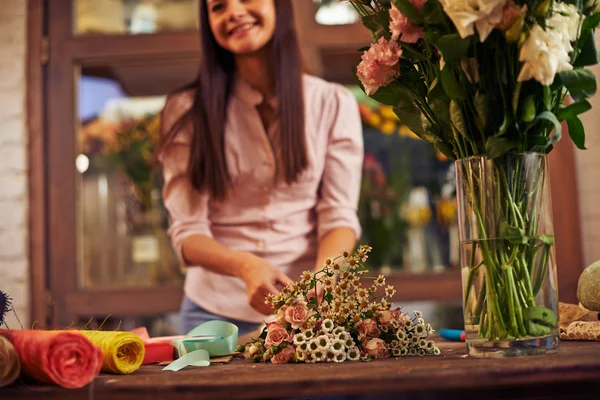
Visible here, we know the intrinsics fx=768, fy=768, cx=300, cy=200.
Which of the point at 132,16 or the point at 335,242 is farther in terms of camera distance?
the point at 132,16

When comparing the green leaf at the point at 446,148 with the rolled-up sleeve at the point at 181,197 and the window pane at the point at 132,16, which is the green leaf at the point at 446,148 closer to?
the rolled-up sleeve at the point at 181,197

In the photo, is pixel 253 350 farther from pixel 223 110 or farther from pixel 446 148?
pixel 223 110

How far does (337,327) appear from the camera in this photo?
3.22 ft

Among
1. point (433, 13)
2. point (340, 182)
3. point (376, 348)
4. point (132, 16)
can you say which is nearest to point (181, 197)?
point (340, 182)

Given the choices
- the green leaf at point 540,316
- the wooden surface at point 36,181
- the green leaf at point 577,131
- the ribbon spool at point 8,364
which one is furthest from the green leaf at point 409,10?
the wooden surface at point 36,181

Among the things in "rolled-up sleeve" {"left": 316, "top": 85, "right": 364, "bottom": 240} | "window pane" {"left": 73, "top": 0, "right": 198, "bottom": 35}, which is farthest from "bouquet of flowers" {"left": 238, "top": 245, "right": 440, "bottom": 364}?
"window pane" {"left": 73, "top": 0, "right": 198, "bottom": 35}

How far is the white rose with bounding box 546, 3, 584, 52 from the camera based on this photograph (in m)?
0.86

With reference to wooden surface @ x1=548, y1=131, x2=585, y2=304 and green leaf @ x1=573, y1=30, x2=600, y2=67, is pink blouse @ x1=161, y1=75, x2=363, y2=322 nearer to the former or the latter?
wooden surface @ x1=548, y1=131, x2=585, y2=304

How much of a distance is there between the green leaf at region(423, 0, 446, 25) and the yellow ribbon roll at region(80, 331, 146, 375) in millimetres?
515

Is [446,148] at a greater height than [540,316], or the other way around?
[446,148]

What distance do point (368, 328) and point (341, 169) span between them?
1.29 metres

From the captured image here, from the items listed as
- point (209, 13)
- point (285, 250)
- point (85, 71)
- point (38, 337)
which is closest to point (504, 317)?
point (38, 337)

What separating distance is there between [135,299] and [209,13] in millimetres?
998

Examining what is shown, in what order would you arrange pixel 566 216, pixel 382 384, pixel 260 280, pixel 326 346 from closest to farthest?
1. pixel 382 384
2. pixel 326 346
3. pixel 260 280
4. pixel 566 216
